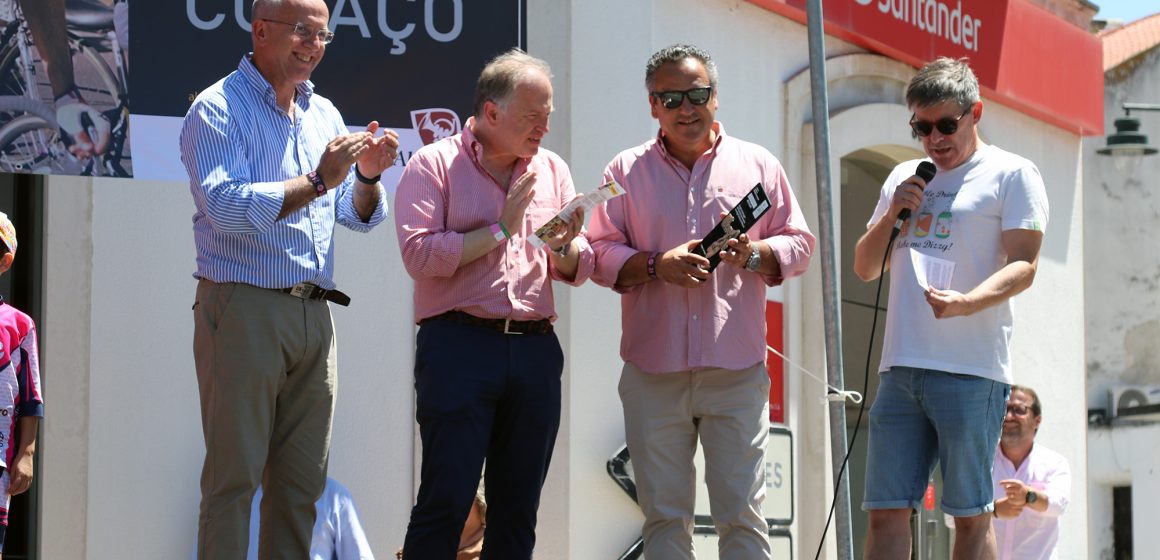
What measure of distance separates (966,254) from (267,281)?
233 centimetres

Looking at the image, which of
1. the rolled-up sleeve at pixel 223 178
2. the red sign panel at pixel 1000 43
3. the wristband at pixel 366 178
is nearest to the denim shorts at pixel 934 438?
the wristband at pixel 366 178

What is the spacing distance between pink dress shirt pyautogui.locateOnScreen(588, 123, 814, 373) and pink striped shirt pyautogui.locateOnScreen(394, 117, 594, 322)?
0.27 meters

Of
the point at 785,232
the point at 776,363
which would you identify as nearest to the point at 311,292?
the point at 785,232

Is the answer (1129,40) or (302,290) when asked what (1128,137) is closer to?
(1129,40)

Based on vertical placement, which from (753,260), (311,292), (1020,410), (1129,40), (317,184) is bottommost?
(1020,410)

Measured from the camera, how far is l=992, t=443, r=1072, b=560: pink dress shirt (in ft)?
23.6

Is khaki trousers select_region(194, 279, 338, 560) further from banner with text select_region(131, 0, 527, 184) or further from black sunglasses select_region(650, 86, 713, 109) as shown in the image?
banner with text select_region(131, 0, 527, 184)

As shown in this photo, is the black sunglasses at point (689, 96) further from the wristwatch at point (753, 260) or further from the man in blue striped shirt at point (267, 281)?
the man in blue striped shirt at point (267, 281)


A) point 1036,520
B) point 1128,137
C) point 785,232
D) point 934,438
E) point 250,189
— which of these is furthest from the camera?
point 1128,137

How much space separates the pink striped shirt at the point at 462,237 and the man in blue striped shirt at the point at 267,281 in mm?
189

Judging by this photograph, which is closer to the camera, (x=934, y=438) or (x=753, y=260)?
(x=753, y=260)

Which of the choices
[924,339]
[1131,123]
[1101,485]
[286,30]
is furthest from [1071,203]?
[286,30]

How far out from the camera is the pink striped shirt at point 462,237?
481cm

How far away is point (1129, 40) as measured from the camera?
18.9 m
